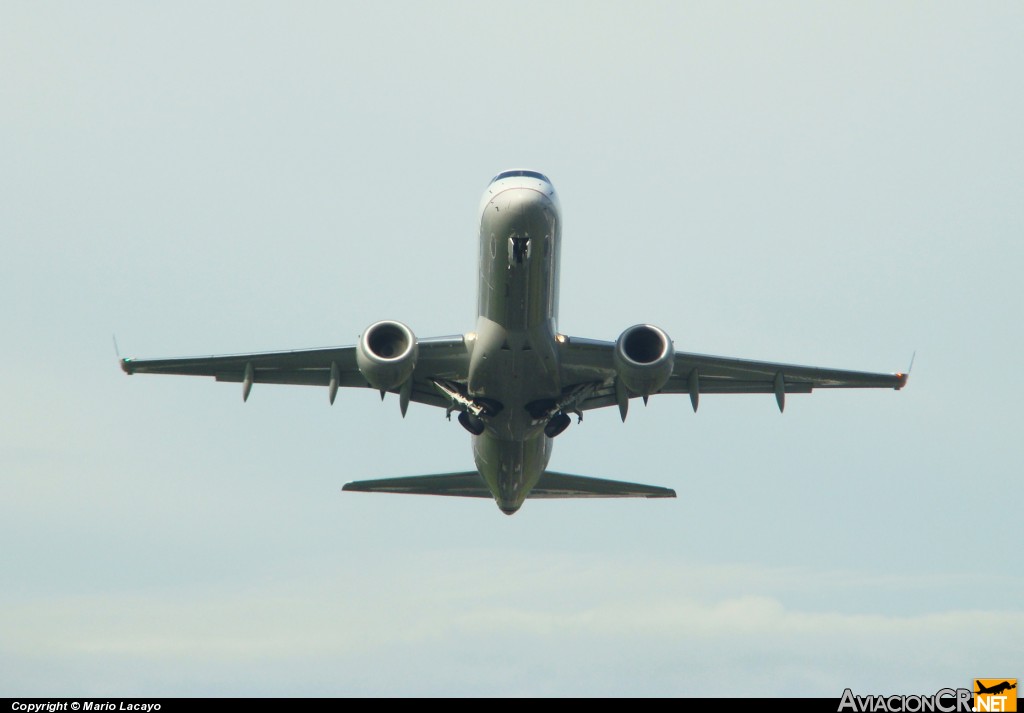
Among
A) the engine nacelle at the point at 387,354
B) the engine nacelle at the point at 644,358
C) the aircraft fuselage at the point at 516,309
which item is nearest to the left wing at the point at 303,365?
the aircraft fuselage at the point at 516,309

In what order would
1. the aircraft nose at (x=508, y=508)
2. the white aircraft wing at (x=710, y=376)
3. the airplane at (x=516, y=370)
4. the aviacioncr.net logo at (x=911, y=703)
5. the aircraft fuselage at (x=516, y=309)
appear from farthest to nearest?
the aircraft nose at (x=508, y=508)
the white aircraft wing at (x=710, y=376)
the airplane at (x=516, y=370)
the aircraft fuselage at (x=516, y=309)
the aviacioncr.net logo at (x=911, y=703)

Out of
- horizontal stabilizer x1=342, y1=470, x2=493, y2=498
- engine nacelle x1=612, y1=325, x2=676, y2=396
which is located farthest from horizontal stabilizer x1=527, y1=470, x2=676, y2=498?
engine nacelle x1=612, y1=325, x2=676, y2=396

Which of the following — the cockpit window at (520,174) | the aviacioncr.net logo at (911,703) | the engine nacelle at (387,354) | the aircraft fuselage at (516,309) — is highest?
the cockpit window at (520,174)

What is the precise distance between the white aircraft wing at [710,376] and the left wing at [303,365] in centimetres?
260

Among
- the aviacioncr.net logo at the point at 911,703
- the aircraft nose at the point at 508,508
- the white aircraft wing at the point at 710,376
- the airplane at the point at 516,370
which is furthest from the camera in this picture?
the aircraft nose at the point at 508,508

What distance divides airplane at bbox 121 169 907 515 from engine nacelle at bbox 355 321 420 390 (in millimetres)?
27

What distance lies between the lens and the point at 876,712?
78.8ft

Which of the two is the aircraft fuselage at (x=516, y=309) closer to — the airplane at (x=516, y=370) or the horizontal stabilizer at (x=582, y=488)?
the airplane at (x=516, y=370)

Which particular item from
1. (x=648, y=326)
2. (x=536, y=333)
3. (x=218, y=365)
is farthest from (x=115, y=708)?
(x=648, y=326)

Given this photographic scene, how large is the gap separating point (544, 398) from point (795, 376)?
6184 mm

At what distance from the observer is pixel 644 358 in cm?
3039

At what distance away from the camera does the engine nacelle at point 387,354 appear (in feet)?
97.3

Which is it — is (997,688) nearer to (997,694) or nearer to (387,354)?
(997,694)

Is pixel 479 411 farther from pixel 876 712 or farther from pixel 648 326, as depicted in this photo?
pixel 876 712
